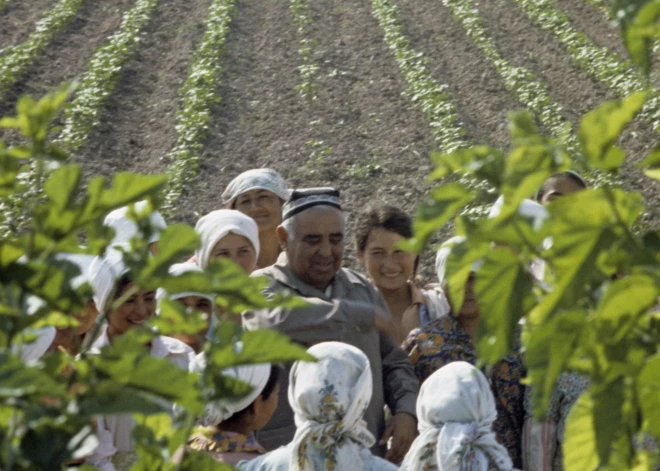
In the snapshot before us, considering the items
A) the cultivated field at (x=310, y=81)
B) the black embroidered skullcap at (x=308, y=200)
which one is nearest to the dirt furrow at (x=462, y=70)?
the cultivated field at (x=310, y=81)

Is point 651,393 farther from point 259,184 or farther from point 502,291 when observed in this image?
point 259,184

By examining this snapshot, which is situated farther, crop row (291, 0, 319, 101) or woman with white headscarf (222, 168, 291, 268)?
crop row (291, 0, 319, 101)

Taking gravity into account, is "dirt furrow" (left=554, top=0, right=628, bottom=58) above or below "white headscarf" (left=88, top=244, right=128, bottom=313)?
below

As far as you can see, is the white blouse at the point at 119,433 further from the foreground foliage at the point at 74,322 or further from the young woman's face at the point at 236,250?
the foreground foliage at the point at 74,322

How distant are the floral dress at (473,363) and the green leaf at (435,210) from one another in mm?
3472

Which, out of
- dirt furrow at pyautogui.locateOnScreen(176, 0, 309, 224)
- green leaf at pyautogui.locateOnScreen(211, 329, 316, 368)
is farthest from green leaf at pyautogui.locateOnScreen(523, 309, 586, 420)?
dirt furrow at pyautogui.locateOnScreen(176, 0, 309, 224)

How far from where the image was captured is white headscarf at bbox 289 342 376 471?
3742 millimetres

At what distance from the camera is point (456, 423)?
3.83m

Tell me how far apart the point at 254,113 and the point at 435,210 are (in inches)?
535

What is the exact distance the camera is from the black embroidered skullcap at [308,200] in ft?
17.7

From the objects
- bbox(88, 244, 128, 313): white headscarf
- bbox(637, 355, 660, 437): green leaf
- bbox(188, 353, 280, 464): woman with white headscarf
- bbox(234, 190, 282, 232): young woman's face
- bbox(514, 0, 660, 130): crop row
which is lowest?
bbox(514, 0, 660, 130): crop row

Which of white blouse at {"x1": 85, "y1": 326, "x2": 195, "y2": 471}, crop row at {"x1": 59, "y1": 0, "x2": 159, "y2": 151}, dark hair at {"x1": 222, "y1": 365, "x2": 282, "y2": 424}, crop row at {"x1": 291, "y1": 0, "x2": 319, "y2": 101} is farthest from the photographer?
crop row at {"x1": 291, "y1": 0, "x2": 319, "y2": 101}

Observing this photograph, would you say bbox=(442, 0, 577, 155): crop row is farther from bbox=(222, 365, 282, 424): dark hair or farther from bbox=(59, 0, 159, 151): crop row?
bbox=(222, 365, 282, 424): dark hair

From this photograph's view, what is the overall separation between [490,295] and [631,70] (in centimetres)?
1369
